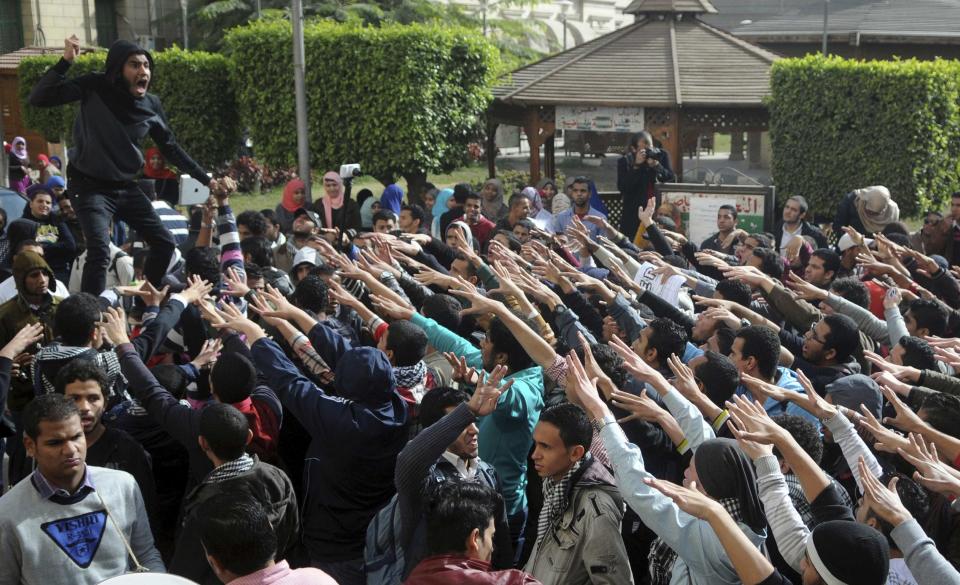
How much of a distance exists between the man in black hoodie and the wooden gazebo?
9740 millimetres

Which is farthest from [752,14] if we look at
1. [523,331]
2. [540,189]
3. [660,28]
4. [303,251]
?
[523,331]

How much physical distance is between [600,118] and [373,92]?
3.49 m

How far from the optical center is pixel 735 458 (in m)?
4.18

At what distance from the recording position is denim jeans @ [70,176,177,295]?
25.3ft

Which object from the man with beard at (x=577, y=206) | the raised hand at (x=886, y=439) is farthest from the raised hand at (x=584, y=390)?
the man with beard at (x=577, y=206)

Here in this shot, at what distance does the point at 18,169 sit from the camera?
769 inches

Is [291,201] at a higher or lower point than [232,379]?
higher

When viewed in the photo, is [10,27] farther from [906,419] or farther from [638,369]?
[906,419]

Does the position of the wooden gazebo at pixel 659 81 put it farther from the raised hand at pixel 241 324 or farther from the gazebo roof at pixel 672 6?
the raised hand at pixel 241 324

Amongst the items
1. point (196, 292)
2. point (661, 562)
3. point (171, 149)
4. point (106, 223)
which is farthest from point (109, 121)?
point (661, 562)

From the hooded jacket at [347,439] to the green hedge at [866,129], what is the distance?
11650 millimetres

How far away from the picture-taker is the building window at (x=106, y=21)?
34844 millimetres

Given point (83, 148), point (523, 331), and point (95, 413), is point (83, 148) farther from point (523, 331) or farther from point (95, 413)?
point (523, 331)

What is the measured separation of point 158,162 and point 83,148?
349 inches
